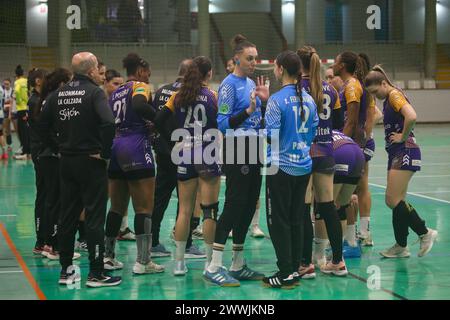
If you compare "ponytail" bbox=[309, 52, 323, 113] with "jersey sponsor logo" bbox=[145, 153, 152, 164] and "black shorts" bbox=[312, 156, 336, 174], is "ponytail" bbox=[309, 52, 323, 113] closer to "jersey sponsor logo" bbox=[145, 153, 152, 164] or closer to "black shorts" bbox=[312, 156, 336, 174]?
"black shorts" bbox=[312, 156, 336, 174]

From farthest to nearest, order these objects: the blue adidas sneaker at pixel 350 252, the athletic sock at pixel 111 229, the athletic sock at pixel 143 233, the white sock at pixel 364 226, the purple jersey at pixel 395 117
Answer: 1. the white sock at pixel 364 226
2. the blue adidas sneaker at pixel 350 252
3. the purple jersey at pixel 395 117
4. the athletic sock at pixel 111 229
5. the athletic sock at pixel 143 233

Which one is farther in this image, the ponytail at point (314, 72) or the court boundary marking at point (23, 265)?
the ponytail at point (314, 72)

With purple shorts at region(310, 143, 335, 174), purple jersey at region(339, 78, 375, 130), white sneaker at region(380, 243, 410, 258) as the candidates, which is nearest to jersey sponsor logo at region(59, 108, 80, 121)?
purple shorts at region(310, 143, 335, 174)

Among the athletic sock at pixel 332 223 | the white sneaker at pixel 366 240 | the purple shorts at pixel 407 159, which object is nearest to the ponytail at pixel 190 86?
the athletic sock at pixel 332 223

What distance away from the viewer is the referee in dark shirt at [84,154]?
259 inches

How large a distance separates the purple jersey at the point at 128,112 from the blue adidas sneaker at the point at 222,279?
4.83ft

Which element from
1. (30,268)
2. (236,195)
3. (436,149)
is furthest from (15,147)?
(236,195)

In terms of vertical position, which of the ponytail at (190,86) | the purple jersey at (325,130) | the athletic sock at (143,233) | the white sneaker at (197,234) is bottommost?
the white sneaker at (197,234)

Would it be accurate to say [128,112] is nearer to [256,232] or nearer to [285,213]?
[285,213]

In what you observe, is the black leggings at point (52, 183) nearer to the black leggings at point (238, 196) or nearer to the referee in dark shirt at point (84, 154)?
the referee in dark shirt at point (84, 154)

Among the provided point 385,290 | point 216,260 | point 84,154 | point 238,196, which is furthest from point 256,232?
point 84,154

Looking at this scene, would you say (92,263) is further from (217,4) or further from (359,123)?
(217,4)

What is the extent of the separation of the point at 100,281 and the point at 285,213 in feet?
5.68

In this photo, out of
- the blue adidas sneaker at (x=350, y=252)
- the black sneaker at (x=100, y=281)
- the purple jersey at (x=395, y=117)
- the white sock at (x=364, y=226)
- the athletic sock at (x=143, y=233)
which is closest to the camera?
the black sneaker at (x=100, y=281)
